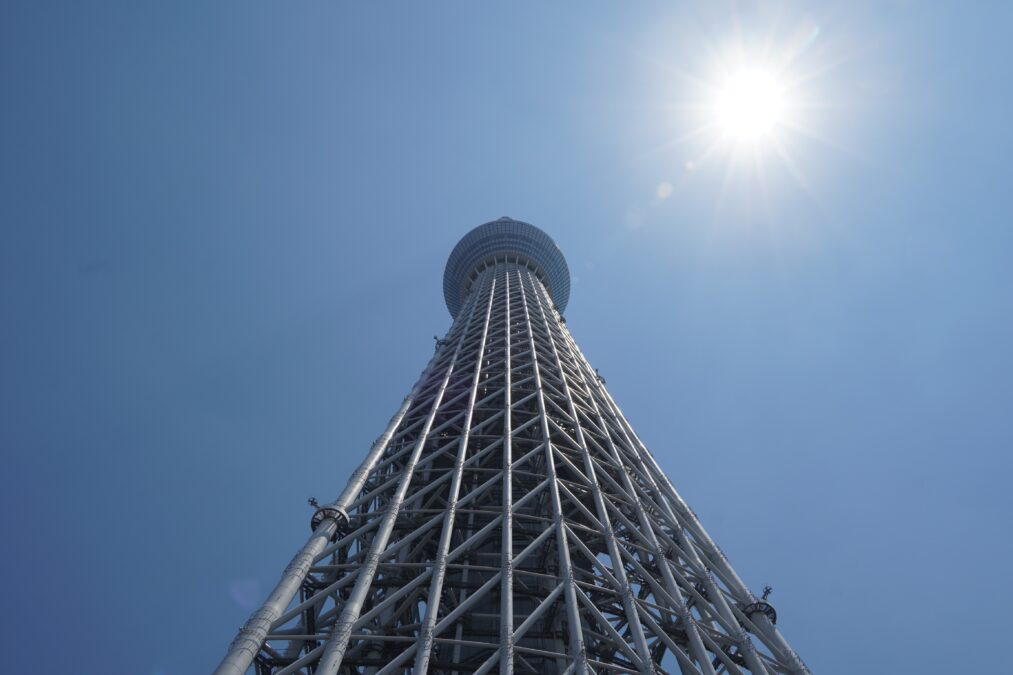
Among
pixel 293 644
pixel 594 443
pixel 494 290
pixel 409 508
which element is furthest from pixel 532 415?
pixel 494 290

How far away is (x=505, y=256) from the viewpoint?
207 feet

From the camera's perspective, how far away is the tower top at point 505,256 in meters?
63.7

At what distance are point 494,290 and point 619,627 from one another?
35482 millimetres

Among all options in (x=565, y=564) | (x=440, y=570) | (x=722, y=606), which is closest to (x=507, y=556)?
(x=565, y=564)

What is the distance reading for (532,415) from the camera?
27.1 m

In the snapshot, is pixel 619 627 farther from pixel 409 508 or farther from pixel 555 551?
pixel 409 508

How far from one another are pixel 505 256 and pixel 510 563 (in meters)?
49.9

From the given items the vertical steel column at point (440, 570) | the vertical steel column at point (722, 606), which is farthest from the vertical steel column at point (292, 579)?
the vertical steel column at point (722, 606)

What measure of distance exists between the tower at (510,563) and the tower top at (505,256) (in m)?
32.3

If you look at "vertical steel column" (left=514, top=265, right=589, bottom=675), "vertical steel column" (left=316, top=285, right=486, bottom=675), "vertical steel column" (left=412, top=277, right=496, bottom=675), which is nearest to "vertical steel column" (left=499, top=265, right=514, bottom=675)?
"vertical steel column" (left=514, top=265, right=589, bottom=675)

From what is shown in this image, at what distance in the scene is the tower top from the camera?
63656 mm

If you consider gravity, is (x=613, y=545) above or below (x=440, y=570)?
above

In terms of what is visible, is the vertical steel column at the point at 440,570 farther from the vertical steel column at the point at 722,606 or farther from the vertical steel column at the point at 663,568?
the vertical steel column at the point at 722,606

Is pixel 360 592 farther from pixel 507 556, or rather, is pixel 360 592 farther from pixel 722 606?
pixel 722 606
